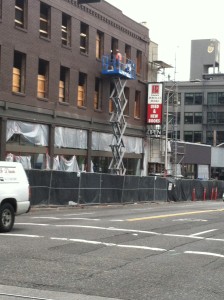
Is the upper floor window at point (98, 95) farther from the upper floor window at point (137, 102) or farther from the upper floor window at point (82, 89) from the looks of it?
the upper floor window at point (137, 102)

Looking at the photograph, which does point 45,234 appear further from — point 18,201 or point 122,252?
point 122,252

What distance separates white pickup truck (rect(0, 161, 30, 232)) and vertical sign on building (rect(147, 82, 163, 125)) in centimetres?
2736

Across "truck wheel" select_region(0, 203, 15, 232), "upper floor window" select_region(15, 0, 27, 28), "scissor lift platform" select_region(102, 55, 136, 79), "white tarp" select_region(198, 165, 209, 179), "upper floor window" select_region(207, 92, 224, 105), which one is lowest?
"truck wheel" select_region(0, 203, 15, 232)

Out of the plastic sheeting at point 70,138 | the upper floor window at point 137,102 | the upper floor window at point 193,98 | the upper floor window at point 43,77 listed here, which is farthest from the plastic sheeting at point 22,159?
the upper floor window at point 193,98

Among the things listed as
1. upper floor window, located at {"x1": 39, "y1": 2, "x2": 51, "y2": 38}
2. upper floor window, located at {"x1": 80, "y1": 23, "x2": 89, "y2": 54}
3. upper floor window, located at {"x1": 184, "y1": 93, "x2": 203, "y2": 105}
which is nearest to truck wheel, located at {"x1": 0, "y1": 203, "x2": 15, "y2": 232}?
upper floor window, located at {"x1": 39, "y1": 2, "x2": 51, "y2": 38}

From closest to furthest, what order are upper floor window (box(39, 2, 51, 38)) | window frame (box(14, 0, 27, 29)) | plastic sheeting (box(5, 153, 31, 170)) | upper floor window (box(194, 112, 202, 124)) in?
plastic sheeting (box(5, 153, 31, 170)) < window frame (box(14, 0, 27, 29)) < upper floor window (box(39, 2, 51, 38)) < upper floor window (box(194, 112, 202, 124))

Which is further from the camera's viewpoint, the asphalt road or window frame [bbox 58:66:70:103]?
window frame [bbox 58:66:70:103]

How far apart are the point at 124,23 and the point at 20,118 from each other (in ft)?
47.4

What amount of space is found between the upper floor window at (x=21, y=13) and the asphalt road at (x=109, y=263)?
17.1 metres

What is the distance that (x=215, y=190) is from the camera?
44.8 metres

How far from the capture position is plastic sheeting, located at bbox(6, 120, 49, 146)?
90.3ft

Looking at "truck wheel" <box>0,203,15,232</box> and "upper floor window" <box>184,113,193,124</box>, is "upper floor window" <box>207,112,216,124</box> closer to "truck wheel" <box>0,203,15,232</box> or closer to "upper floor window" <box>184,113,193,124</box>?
"upper floor window" <box>184,113,193,124</box>

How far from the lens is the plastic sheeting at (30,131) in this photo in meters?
27.5

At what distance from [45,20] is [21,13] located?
2.06 meters
